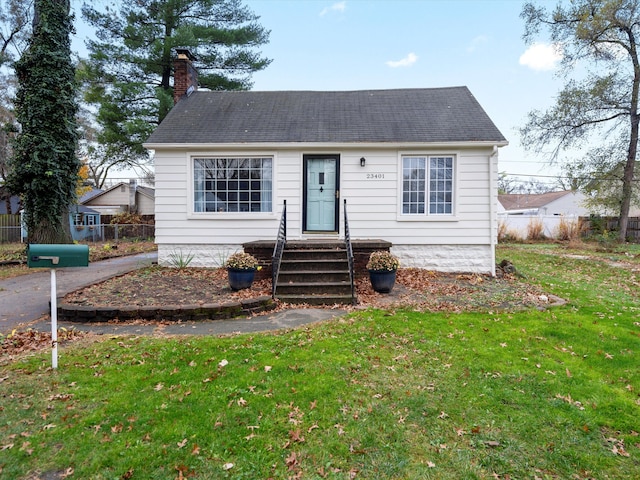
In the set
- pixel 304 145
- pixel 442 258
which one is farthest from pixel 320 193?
pixel 442 258

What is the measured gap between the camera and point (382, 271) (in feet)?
22.4

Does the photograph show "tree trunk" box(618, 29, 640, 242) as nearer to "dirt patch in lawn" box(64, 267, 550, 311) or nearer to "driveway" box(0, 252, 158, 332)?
"dirt patch in lawn" box(64, 267, 550, 311)

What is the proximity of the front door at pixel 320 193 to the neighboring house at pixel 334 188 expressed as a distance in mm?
26

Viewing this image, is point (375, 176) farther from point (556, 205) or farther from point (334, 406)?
point (556, 205)

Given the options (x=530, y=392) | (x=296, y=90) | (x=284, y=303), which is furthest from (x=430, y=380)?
(x=296, y=90)

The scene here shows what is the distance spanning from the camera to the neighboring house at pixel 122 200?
31.5m

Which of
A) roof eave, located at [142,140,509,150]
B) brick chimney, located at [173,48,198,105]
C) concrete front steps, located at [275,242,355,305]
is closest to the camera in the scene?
concrete front steps, located at [275,242,355,305]

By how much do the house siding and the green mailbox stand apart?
554 centimetres

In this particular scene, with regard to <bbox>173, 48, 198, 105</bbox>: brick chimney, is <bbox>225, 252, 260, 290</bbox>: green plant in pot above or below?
below

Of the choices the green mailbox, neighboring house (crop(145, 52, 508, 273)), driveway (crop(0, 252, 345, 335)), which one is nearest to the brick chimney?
neighboring house (crop(145, 52, 508, 273))

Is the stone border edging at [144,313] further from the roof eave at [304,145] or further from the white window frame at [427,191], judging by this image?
the white window frame at [427,191]

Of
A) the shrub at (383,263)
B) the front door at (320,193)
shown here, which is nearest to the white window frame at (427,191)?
the front door at (320,193)

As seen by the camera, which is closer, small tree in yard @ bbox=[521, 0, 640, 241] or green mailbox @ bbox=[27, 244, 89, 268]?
green mailbox @ bbox=[27, 244, 89, 268]

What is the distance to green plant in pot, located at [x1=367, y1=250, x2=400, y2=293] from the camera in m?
6.82
